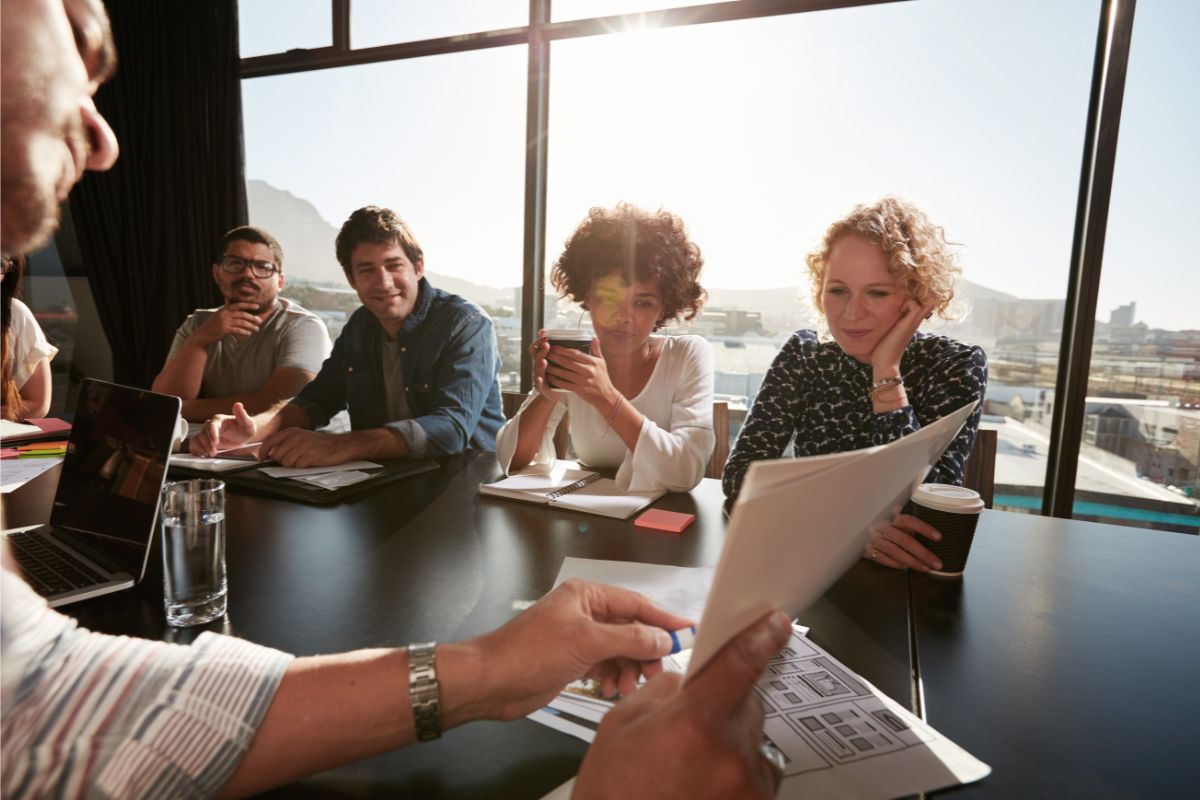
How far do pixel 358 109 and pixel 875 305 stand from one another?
10.1 feet

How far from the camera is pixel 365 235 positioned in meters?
2.19

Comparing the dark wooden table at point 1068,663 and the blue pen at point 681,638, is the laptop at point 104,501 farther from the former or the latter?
the dark wooden table at point 1068,663

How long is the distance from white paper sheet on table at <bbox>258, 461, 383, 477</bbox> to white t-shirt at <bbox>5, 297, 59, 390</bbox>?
169 cm

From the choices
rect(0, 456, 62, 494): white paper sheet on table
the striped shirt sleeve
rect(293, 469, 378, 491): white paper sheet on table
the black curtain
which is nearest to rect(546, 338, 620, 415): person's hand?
rect(293, 469, 378, 491): white paper sheet on table

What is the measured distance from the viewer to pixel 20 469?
1.47 meters

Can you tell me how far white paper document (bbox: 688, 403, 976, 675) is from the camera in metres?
0.40

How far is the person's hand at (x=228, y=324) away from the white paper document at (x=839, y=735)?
238 centimetres

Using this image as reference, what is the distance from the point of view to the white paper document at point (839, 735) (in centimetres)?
56

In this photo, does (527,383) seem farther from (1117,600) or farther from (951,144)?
(1117,600)

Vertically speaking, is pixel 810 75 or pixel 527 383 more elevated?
pixel 810 75

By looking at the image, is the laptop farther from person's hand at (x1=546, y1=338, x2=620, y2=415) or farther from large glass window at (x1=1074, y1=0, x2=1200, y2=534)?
large glass window at (x1=1074, y1=0, x2=1200, y2=534)

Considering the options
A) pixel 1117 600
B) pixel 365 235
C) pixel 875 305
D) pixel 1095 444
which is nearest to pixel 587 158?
pixel 365 235

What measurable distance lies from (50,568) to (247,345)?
2144 millimetres

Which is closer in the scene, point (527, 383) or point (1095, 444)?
point (1095, 444)
